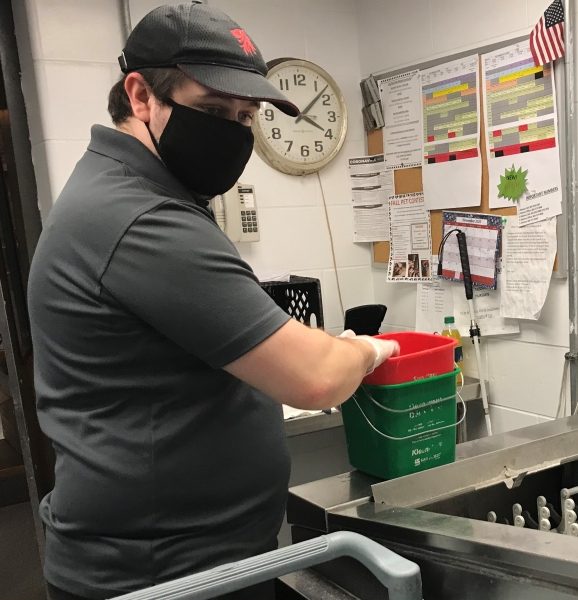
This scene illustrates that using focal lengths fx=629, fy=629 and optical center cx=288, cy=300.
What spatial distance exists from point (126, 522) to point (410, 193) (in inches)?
72.8

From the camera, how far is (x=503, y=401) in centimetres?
221

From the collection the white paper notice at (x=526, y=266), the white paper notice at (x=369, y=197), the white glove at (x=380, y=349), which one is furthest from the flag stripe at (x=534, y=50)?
the white glove at (x=380, y=349)

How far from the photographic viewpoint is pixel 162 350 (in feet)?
3.07

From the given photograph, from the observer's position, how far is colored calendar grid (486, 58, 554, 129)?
1930 millimetres

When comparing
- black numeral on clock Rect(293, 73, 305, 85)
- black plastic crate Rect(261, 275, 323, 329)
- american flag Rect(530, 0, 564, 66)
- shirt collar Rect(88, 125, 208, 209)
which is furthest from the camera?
black numeral on clock Rect(293, 73, 305, 85)

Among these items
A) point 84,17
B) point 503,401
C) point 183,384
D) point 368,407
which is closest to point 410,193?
point 503,401

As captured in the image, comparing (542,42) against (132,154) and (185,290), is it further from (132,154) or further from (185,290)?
(185,290)

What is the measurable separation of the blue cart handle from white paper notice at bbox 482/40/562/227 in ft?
4.85

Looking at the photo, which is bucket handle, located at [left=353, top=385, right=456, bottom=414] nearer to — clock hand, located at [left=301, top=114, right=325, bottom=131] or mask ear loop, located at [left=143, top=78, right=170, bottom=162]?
mask ear loop, located at [left=143, top=78, right=170, bottom=162]

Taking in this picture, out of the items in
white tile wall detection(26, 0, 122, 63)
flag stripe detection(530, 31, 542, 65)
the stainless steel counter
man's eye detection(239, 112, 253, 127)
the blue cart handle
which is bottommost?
the stainless steel counter

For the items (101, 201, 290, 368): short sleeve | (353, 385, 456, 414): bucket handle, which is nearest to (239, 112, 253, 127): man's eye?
(101, 201, 290, 368): short sleeve

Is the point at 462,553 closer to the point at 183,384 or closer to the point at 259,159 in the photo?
the point at 183,384

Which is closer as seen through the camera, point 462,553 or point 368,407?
point 462,553

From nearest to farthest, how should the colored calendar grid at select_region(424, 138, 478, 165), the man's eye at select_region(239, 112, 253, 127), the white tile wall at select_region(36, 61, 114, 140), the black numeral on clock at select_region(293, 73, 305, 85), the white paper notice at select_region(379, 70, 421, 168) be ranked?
the man's eye at select_region(239, 112, 253, 127) → the white tile wall at select_region(36, 61, 114, 140) → the colored calendar grid at select_region(424, 138, 478, 165) → the white paper notice at select_region(379, 70, 421, 168) → the black numeral on clock at select_region(293, 73, 305, 85)
